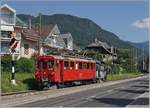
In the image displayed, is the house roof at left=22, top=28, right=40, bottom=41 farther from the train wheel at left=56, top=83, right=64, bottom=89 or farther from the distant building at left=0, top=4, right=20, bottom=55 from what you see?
the train wheel at left=56, top=83, right=64, bottom=89

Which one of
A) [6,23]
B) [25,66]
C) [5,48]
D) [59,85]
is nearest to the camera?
[59,85]

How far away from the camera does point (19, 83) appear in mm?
39844

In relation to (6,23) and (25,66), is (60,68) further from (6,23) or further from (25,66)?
(6,23)

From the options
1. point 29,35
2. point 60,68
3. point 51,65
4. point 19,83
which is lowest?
point 19,83

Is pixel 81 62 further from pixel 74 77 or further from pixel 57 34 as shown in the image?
pixel 57 34

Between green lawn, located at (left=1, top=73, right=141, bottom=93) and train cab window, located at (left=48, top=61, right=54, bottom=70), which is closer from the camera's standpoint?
green lawn, located at (left=1, top=73, right=141, bottom=93)

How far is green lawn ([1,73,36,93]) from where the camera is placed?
122 ft

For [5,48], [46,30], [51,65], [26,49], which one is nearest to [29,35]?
[26,49]

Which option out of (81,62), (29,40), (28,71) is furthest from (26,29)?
(81,62)

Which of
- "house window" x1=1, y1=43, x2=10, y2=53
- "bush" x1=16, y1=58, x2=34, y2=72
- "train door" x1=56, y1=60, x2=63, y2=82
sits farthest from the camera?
"house window" x1=1, y1=43, x2=10, y2=53

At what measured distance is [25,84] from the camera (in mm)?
40750

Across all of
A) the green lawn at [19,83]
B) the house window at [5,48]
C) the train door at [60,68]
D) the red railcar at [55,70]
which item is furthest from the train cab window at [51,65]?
the house window at [5,48]

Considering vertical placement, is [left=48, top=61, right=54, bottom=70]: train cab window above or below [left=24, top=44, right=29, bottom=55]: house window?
below

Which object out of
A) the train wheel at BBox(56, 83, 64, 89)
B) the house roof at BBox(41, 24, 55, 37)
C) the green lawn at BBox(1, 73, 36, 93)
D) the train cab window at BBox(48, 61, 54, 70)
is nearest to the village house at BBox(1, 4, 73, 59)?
the house roof at BBox(41, 24, 55, 37)
